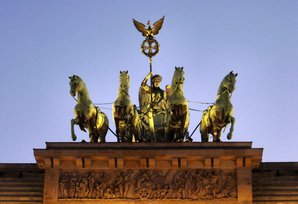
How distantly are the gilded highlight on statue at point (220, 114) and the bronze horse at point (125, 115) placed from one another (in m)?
1.88

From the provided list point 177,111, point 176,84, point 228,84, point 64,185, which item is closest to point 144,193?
point 64,185

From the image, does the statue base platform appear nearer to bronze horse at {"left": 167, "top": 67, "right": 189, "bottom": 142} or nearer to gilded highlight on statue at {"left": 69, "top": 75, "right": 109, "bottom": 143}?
bronze horse at {"left": 167, "top": 67, "right": 189, "bottom": 142}

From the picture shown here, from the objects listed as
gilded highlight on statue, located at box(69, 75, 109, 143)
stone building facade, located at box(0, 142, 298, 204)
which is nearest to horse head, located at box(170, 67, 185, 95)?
stone building facade, located at box(0, 142, 298, 204)

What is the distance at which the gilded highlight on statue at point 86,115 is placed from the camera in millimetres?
32938

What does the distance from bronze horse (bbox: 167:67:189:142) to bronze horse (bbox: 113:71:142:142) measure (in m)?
0.92

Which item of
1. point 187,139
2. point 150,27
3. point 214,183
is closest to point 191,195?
point 214,183

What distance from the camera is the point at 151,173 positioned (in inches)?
1253

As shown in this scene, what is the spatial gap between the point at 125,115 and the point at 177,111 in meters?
1.43

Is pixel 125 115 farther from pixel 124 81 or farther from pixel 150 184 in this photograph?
pixel 150 184

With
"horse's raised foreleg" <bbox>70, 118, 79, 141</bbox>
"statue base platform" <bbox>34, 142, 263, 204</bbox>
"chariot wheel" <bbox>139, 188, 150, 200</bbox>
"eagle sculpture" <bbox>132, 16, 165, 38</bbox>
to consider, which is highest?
"eagle sculpture" <bbox>132, 16, 165, 38</bbox>

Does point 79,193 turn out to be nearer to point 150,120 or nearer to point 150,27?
point 150,120

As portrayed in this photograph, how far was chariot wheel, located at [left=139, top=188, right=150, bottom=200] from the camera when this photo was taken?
31.6m

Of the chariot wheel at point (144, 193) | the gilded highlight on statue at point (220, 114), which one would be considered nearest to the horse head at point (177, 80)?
the gilded highlight on statue at point (220, 114)

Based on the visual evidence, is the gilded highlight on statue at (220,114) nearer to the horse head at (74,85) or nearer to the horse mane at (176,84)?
the horse mane at (176,84)
